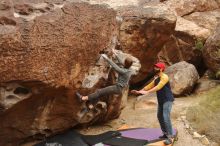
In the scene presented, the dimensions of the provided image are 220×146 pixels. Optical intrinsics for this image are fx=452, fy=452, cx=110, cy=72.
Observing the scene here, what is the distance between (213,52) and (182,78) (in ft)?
5.26

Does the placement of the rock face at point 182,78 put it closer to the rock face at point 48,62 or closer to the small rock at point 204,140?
the small rock at point 204,140

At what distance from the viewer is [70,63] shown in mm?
8695

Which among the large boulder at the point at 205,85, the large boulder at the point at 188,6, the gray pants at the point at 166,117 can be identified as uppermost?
the large boulder at the point at 188,6

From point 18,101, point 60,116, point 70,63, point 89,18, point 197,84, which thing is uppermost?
point 89,18

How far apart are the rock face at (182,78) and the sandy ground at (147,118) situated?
1.22 ft

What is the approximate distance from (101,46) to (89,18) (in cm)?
66

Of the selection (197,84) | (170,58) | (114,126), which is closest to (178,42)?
(170,58)

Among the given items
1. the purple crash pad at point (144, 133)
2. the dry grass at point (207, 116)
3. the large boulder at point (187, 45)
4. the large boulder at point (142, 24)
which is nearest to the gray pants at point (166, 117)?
the purple crash pad at point (144, 133)

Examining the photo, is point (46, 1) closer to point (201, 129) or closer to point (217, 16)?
point (201, 129)

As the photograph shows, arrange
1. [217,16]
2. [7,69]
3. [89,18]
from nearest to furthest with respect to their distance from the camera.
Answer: [7,69], [89,18], [217,16]

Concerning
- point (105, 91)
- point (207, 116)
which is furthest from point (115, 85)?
point (207, 116)

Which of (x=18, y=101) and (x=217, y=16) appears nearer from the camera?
(x=18, y=101)

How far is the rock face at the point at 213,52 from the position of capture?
14219 millimetres

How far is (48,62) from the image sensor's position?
8.30 meters
